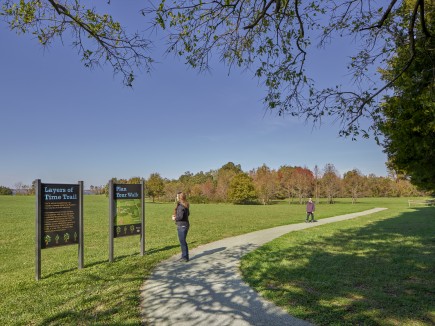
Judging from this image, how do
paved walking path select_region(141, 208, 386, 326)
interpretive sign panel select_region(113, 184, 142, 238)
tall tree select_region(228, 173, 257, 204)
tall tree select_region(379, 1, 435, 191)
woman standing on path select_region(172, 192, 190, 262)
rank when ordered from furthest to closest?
tall tree select_region(228, 173, 257, 204) → interpretive sign panel select_region(113, 184, 142, 238) → woman standing on path select_region(172, 192, 190, 262) → tall tree select_region(379, 1, 435, 191) → paved walking path select_region(141, 208, 386, 326)

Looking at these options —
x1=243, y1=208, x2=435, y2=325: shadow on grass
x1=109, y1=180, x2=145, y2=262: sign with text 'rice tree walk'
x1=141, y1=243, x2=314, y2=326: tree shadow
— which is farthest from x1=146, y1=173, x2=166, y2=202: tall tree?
x1=141, y1=243, x2=314, y2=326: tree shadow

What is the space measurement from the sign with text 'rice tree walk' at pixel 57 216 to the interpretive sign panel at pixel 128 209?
1.28m

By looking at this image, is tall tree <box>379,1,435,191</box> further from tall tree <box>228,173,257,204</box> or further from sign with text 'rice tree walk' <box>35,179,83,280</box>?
tall tree <box>228,173,257,204</box>

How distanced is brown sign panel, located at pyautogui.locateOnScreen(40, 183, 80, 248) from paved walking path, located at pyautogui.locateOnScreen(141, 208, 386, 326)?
243 centimetres

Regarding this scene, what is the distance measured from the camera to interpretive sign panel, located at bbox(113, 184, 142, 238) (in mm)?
9172

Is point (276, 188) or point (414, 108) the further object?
point (276, 188)

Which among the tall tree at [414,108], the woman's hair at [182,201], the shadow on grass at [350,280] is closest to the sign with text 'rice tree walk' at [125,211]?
the woman's hair at [182,201]

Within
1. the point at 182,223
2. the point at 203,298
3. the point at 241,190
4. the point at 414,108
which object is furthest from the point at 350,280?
the point at 241,190

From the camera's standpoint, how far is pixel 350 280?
6.75 m

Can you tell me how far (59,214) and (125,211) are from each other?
6.84 ft

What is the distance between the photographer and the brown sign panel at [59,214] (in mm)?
7293

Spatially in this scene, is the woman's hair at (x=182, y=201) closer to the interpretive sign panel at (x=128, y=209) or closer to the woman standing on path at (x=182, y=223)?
the woman standing on path at (x=182, y=223)

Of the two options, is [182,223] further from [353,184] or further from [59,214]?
[353,184]

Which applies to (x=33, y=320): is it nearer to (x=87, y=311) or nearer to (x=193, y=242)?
(x=87, y=311)
